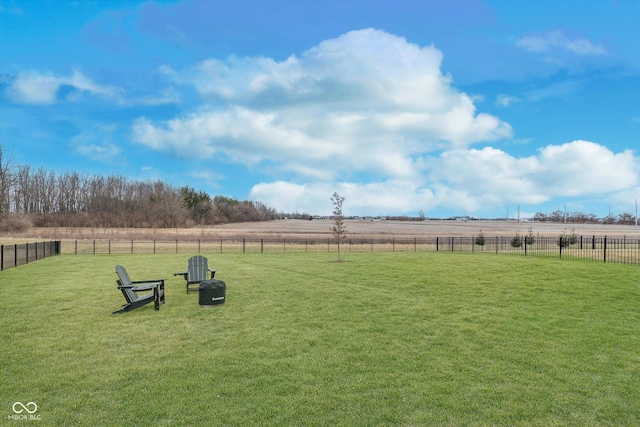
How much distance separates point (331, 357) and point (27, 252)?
20949mm

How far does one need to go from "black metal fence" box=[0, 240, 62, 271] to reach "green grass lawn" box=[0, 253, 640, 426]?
10272 millimetres

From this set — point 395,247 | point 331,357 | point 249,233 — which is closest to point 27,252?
point 331,357

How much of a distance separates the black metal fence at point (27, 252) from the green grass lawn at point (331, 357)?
33.7ft

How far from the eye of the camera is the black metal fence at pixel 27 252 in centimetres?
1961

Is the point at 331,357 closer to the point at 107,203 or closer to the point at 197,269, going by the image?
the point at 197,269

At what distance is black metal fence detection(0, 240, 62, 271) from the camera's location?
19.6m

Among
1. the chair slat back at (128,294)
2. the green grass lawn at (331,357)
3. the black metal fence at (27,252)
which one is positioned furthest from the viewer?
the black metal fence at (27,252)

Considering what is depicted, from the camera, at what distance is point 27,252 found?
2028 cm

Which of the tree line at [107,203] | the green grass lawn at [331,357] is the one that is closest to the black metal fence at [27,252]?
the green grass lawn at [331,357]

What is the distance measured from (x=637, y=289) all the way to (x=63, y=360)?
48.0 feet

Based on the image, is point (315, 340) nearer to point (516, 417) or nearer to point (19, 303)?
point (516, 417)

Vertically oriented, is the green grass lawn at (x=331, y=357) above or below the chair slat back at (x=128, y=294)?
below

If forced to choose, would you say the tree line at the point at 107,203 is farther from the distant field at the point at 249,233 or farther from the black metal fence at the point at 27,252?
the black metal fence at the point at 27,252

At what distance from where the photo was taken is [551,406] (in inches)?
186
